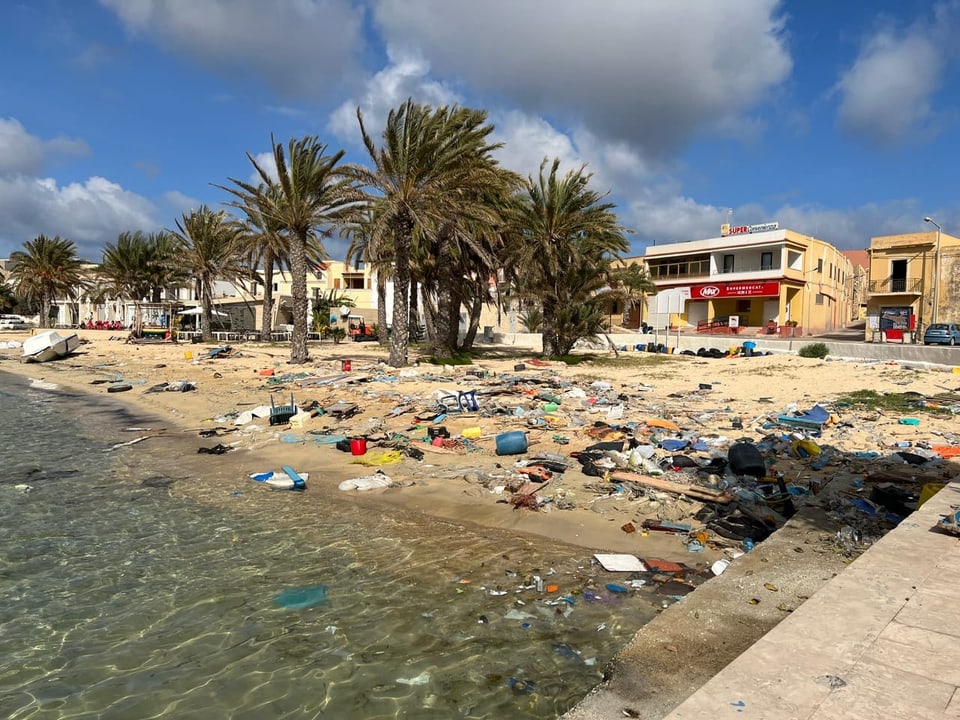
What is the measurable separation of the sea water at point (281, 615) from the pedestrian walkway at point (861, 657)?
126cm

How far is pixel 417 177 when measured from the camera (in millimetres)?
18422

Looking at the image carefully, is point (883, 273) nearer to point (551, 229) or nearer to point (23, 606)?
point (551, 229)

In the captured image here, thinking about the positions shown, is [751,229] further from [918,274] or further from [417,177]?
[417,177]

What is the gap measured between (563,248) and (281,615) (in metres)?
19.6

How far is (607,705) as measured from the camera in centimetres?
309

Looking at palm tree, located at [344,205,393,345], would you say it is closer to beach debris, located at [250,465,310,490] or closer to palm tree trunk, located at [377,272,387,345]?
palm tree trunk, located at [377,272,387,345]

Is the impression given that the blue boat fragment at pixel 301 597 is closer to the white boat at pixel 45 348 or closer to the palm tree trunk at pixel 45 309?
the white boat at pixel 45 348

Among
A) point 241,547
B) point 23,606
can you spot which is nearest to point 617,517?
point 241,547

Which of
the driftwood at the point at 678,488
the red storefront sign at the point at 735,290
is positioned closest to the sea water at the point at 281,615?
the driftwood at the point at 678,488

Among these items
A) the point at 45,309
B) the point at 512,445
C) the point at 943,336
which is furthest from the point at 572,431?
the point at 45,309

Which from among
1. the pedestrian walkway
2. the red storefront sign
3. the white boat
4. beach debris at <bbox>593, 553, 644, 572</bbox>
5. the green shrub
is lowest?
beach debris at <bbox>593, 553, 644, 572</bbox>

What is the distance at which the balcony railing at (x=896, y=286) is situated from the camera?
39.5 m

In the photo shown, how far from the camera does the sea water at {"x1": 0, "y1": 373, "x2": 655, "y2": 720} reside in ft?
12.2

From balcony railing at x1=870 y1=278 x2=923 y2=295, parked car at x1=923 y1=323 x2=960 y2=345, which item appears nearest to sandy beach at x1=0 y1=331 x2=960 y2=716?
parked car at x1=923 y1=323 x2=960 y2=345
